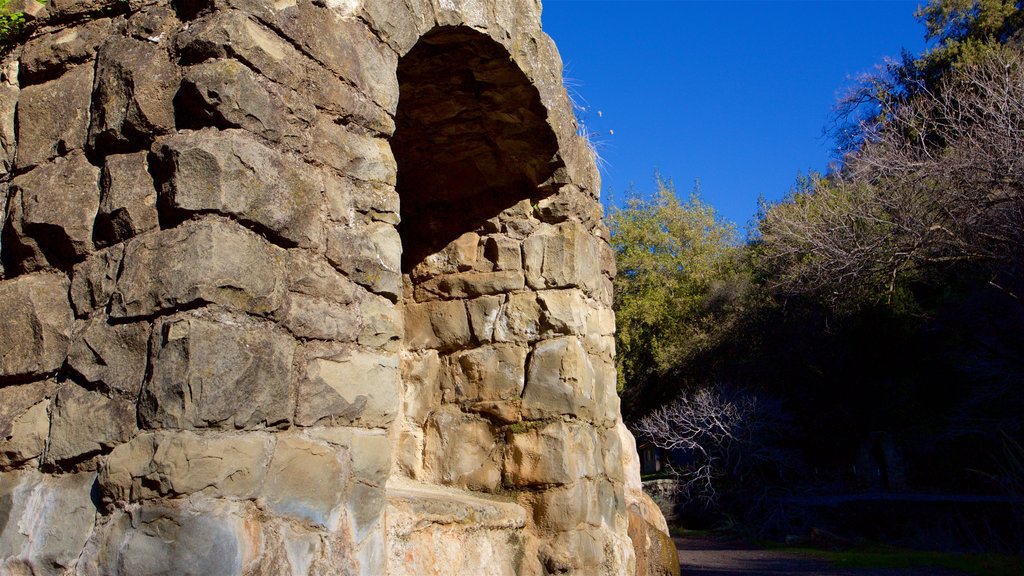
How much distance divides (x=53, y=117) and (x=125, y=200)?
0.59m

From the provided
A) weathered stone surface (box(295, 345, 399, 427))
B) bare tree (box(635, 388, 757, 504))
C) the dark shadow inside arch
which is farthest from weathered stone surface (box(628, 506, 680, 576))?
bare tree (box(635, 388, 757, 504))

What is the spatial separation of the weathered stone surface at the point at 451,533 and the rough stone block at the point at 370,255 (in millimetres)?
984

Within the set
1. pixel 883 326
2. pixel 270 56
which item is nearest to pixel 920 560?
pixel 883 326

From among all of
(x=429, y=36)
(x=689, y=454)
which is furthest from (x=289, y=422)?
(x=689, y=454)

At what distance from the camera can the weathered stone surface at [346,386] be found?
2596 mm

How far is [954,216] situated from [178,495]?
12.9 metres

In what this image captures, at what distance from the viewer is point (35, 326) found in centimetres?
265

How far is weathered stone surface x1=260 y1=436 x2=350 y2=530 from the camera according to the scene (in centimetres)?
243

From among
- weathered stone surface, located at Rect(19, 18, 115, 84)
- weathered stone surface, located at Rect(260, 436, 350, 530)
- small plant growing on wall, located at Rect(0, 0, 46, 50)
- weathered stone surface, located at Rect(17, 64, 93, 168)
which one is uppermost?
small plant growing on wall, located at Rect(0, 0, 46, 50)

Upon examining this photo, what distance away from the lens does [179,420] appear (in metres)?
2.25

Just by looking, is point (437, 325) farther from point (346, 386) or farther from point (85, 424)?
point (85, 424)

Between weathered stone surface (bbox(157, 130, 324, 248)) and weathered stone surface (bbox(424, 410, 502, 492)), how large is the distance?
2.00 metres

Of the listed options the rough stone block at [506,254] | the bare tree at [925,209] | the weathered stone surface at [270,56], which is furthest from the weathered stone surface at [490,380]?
the bare tree at [925,209]

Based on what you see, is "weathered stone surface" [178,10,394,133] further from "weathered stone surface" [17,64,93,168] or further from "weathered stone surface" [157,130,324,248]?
"weathered stone surface" [17,64,93,168]
